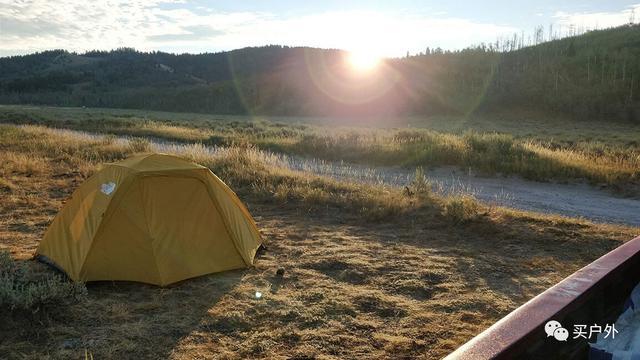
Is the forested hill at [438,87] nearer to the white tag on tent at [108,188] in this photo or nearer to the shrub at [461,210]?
the shrub at [461,210]

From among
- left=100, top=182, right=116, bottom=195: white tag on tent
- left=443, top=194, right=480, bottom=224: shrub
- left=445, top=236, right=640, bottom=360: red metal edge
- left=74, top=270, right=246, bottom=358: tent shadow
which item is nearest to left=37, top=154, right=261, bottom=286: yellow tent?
left=100, top=182, right=116, bottom=195: white tag on tent

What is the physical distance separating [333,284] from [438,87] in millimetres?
61441

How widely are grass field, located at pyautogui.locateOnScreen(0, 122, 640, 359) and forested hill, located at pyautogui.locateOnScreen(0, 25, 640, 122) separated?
43.4 meters

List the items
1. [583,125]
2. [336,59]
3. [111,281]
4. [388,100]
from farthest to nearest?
[336,59], [388,100], [583,125], [111,281]

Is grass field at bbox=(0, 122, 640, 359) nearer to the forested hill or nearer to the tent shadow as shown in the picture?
the tent shadow

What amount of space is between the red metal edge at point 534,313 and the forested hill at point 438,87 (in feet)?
163

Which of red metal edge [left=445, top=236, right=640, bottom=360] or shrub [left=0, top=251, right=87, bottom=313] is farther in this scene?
shrub [left=0, top=251, right=87, bottom=313]

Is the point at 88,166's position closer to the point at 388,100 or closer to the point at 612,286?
the point at 612,286

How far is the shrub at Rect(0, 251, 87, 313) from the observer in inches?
202

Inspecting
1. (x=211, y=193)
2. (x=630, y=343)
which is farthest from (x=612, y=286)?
(x=211, y=193)

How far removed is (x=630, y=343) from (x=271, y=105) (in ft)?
259

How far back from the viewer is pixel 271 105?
7975 cm

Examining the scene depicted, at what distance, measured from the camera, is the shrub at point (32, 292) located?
5.14 meters

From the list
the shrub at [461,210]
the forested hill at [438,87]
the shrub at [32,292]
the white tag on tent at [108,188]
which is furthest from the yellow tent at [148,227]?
the forested hill at [438,87]
